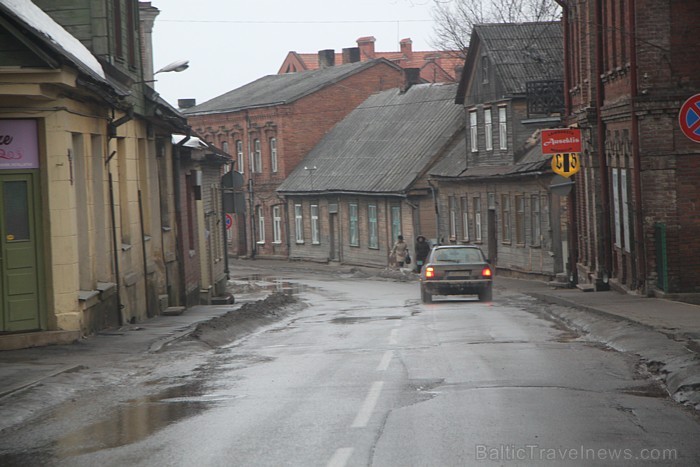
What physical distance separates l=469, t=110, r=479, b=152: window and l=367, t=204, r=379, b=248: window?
7605 mm

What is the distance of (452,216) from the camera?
4981cm

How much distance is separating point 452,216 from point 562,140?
73.3 feet

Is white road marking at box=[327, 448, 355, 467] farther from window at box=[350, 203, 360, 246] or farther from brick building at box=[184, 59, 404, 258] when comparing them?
brick building at box=[184, 59, 404, 258]

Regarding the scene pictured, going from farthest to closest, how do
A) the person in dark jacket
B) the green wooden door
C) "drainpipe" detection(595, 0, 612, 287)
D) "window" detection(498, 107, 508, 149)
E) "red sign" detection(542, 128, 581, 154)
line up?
1. the person in dark jacket
2. "window" detection(498, 107, 508, 149)
3. "red sign" detection(542, 128, 581, 154)
4. "drainpipe" detection(595, 0, 612, 287)
5. the green wooden door

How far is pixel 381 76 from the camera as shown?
221 feet

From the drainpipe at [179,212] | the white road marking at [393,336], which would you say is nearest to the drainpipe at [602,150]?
the drainpipe at [179,212]

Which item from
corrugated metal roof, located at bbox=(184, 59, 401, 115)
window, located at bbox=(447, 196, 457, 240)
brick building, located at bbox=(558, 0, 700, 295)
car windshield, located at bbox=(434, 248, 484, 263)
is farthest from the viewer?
corrugated metal roof, located at bbox=(184, 59, 401, 115)

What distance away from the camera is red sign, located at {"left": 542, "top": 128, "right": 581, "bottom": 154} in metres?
27.4

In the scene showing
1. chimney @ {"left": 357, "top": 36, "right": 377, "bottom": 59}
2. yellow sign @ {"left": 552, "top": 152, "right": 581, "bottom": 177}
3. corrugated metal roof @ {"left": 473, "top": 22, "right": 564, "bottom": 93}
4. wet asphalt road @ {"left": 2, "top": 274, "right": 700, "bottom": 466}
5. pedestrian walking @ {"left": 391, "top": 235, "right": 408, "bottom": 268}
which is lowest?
pedestrian walking @ {"left": 391, "top": 235, "right": 408, "bottom": 268}

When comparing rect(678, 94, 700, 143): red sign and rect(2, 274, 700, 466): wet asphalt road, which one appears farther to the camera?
rect(678, 94, 700, 143): red sign

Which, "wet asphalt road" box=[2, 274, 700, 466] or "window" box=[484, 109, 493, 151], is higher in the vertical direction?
"window" box=[484, 109, 493, 151]

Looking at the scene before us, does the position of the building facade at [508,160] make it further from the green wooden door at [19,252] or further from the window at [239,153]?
the green wooden door at [19,252]

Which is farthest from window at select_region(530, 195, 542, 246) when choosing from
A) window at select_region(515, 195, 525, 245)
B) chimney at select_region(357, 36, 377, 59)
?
chimney at select_region(357, 36, 377, 59)

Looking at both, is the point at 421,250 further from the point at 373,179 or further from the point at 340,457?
the point at 340,457
